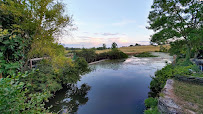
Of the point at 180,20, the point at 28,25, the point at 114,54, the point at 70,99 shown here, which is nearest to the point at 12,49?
the point at 28,25

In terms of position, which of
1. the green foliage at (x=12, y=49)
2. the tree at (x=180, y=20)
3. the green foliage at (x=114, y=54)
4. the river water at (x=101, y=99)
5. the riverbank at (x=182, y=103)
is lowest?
the river water at (x=101, y=99)

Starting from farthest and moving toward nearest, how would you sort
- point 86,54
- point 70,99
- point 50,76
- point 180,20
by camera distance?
point 86,54 < point 180,20 < point 70,99 < point 50,76

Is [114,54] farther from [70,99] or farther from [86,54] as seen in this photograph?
[70,99]

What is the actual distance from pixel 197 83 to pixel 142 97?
7.95ft

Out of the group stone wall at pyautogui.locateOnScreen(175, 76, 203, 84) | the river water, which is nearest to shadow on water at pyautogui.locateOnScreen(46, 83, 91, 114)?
the river water

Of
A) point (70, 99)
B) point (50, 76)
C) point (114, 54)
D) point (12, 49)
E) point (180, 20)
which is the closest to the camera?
point (12, 49)

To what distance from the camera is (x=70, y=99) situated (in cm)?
504

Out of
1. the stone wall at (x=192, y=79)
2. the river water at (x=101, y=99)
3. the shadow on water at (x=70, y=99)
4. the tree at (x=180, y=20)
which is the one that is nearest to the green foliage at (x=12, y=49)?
the river water at (x=101, y=99)

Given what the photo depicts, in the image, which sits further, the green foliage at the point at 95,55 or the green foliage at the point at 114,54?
the green foliage at the point at 114,54

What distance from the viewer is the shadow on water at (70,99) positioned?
4305 mm

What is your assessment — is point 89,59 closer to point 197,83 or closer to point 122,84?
point 122,84

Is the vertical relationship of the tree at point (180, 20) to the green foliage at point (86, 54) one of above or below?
above

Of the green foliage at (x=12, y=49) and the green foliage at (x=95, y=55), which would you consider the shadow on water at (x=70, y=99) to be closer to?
the green foliage at (x=12, y=49)

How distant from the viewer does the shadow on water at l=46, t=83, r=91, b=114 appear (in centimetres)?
430
